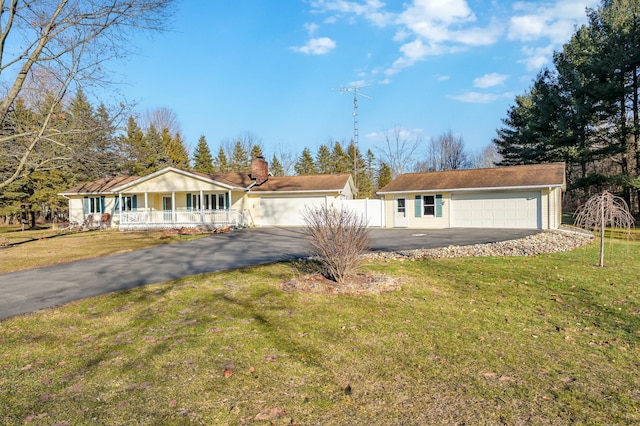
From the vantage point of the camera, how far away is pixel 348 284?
23.8 feet

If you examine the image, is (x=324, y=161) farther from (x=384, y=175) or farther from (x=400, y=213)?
(x=400, y=213)

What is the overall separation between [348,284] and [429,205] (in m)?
16.2

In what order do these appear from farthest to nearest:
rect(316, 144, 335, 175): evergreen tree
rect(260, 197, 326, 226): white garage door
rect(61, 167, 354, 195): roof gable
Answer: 1. rect(316, 144, 335, 175): evergreen tree
2. rect(260, 197, 326, 226): white garage door
3. rect(61, 167, 354, 195): roof gable

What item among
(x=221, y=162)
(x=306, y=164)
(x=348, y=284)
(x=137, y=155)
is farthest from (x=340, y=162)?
(x=348, y=284)

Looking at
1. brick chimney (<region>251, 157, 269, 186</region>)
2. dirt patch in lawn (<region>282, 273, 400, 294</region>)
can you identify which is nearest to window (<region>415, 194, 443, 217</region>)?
brick chimney (<region>251, 157, 269, 186</region>)

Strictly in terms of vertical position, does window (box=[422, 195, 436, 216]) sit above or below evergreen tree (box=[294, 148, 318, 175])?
below

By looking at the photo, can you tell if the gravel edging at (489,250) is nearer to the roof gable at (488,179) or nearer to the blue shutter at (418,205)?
the roof gable at (488,179)

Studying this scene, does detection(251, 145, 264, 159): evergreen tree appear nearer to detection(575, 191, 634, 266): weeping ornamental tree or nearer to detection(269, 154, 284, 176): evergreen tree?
detection(269, 154, 284, 176): evergreen tree

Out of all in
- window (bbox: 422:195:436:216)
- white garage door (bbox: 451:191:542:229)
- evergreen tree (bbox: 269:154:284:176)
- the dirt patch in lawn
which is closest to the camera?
the dirt patch in lawn

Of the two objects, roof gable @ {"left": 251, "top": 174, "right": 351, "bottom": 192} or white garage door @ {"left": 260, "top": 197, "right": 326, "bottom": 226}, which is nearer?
roof gable @ {"left": 251, "top": 174, "right": 351, "bottom": 192}

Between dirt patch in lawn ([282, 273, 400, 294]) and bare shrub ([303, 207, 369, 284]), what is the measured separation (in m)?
0.20

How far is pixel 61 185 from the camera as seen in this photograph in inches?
1235

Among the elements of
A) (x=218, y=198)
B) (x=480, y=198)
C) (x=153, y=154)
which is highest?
(x=153, y=154)

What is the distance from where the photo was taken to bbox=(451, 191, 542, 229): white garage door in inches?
765
